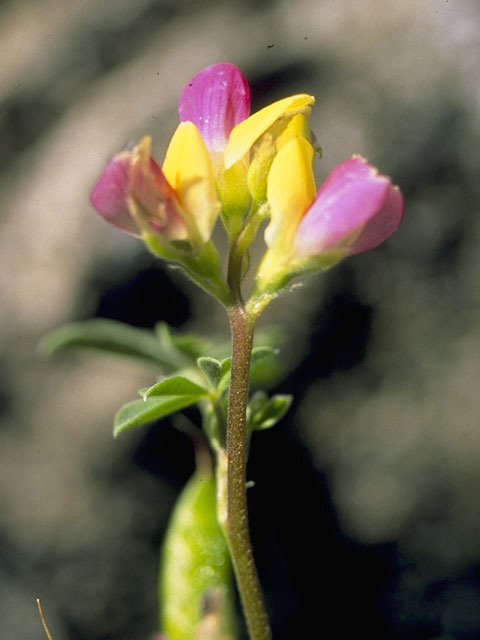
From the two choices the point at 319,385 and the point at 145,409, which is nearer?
the point at 145,409

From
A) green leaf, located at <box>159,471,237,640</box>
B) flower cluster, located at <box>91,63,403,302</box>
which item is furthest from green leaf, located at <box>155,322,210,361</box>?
flower cluster, located at <box>91,63,403,302</box>

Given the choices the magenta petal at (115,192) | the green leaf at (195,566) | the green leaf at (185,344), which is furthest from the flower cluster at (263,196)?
the green leaf at (195,566)

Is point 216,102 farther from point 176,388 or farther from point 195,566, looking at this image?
point 195,566

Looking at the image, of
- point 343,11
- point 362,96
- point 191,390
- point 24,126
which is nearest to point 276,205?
point 191,390

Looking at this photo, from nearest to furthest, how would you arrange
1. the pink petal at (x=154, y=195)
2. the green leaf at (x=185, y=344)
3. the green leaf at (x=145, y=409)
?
the pink petal at (x=154, y=195), the green leaf at (x=145, y=409), the green leaf at (x=185, y=344)

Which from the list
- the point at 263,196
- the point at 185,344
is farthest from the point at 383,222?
the point at 185,344

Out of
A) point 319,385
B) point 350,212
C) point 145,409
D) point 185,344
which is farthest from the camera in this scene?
point 319,385

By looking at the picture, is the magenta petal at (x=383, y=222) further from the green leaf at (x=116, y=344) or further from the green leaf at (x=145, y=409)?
the green leaf at (x=116, y=344)
